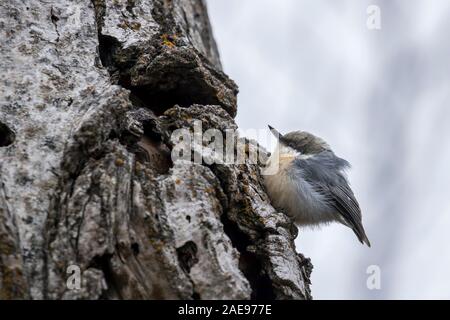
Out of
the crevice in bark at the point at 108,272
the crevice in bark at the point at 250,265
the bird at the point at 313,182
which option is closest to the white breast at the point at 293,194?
the bird at the point at 313,182

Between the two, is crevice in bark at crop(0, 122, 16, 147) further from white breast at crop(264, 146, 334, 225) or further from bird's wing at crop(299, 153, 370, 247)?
bird's wing at crop(299, 153, 370, 247)

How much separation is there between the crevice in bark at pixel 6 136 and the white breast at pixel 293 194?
142cm

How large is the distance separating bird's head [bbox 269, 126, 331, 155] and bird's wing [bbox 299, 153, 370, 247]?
0.38 feet

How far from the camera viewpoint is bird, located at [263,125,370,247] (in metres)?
3.72

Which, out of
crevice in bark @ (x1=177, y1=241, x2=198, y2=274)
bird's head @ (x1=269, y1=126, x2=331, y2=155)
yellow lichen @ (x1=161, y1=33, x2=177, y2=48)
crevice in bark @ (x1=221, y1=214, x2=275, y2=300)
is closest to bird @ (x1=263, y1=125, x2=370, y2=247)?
bird's head @ (x1=269, y1=126, x2=331, y2=155)

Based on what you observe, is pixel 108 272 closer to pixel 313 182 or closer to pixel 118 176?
pixel 118 176

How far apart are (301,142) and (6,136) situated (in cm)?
240

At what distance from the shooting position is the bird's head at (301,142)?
4281 mm

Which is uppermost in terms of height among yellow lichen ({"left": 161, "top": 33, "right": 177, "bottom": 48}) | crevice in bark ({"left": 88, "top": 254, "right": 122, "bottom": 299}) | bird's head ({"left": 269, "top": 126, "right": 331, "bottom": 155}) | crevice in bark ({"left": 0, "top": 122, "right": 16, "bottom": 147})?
yellow lichen ({"left": 161, "top": 33, "right": 177, "bottom": 48})

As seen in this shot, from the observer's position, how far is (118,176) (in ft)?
7.34

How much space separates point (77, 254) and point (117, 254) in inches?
5.6

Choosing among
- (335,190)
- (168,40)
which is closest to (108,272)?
(168,40)

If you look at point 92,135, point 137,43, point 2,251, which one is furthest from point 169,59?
point 2,251

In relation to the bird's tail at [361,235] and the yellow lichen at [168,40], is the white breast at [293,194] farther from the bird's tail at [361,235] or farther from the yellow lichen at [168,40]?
the yellow lichen at [168,40]
